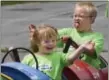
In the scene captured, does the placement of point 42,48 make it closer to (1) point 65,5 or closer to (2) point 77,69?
(2) point 77,69

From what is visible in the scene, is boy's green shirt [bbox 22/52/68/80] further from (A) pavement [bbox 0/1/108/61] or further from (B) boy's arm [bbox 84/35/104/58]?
(A) pavement [bbox 0/1/108/61]

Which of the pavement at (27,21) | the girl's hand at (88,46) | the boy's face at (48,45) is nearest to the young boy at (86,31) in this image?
the girl's hand at (88,46)

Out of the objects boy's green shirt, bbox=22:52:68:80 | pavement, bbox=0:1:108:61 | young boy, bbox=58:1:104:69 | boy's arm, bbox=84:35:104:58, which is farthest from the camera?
pavement, bbox=0:1:108:61

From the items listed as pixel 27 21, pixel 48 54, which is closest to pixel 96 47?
pixel 48 54

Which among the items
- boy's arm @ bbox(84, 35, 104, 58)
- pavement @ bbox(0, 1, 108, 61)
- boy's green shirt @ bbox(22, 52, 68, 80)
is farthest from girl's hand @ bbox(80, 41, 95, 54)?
pavement @ bbox(0, 1, 108, 61)

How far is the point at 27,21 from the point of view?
51.5ft

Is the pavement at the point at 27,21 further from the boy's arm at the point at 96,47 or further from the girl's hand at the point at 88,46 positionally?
the girl's hand at the point at 88,46

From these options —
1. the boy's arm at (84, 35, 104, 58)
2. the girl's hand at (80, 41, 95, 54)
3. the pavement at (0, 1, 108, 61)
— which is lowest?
the pavement at (0, 1, 108, 61)

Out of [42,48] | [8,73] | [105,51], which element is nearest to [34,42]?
[42,48]

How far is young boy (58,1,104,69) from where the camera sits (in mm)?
5105

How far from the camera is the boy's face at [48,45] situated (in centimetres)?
454

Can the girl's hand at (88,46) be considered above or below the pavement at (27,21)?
above

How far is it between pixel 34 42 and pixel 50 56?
0.59 feet

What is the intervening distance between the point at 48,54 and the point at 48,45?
0.12 metres
